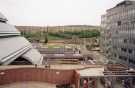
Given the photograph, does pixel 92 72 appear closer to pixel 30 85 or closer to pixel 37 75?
pixel 37 75

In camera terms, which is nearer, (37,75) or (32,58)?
(37,75)

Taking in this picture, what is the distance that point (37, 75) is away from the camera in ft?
82.5

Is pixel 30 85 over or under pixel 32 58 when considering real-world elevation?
under

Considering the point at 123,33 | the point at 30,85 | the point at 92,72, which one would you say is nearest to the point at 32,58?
the point at 92,72

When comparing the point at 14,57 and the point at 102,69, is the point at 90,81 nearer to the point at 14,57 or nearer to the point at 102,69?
the point at 102,69

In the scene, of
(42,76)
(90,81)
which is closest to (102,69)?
(90,81)

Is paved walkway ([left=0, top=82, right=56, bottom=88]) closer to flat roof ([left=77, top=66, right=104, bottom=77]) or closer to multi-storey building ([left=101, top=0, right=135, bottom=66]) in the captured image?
flat roof ([left=77, top=66, right=104, bottom=77])

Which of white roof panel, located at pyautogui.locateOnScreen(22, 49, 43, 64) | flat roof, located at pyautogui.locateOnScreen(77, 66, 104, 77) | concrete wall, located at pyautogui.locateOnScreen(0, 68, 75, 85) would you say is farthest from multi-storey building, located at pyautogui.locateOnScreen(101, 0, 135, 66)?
concrete wall, located at pyautogui.locateOnScreen(0, 68, 75, 85)

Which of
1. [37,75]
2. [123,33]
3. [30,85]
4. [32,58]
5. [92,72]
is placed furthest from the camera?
[123,33]

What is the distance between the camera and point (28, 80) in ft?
81.7

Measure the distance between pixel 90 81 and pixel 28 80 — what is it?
7105mm

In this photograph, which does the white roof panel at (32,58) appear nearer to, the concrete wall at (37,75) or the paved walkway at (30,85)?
the concrete wall at (37,75)

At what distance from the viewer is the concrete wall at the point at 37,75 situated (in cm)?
2392

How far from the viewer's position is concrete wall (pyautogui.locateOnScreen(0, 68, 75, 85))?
942 inches
